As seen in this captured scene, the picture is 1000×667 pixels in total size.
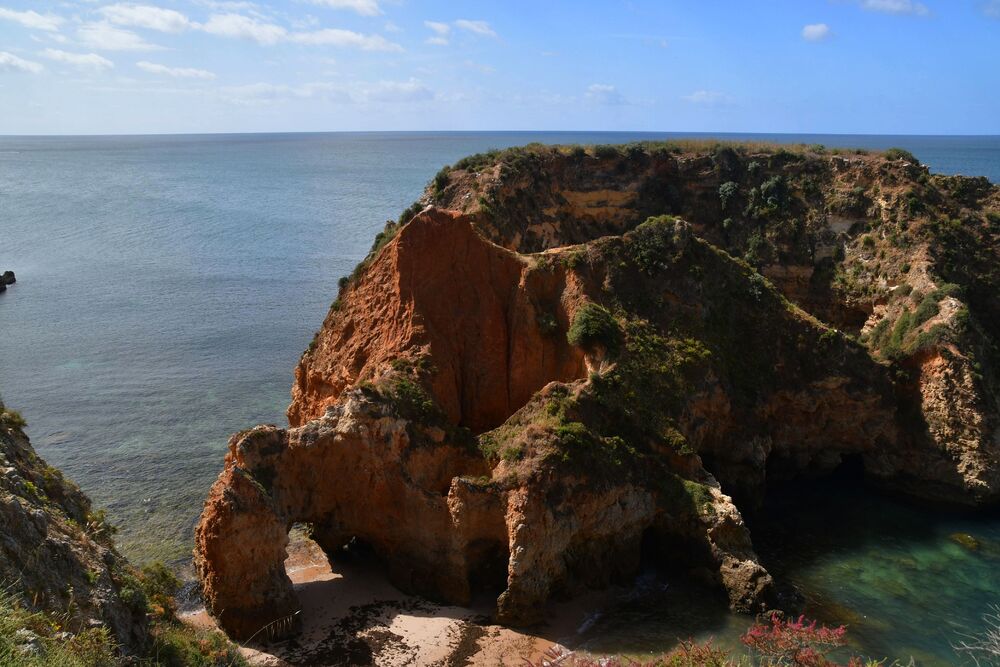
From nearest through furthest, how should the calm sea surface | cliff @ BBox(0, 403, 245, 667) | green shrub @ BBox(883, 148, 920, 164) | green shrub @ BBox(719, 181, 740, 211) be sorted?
cliff @ BBox(0, 403, 245, 667) < the calm sea surface < green shrub @ BBox(883, 148, 920, 164) < green shrub @ BBox(719, 181, 740, 211)

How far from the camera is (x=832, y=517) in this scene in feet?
107

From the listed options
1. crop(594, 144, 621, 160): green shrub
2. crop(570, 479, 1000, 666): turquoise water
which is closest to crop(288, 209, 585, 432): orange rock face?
crop(570, 479, 1000, 666): turquoise water

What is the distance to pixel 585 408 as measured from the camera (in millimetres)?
27672

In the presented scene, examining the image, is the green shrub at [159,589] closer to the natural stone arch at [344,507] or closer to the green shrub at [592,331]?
the natural stone arch at [344,507]

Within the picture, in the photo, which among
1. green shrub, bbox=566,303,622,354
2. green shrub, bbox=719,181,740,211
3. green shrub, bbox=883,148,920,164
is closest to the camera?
green shrub, bbox=566,303,622,354

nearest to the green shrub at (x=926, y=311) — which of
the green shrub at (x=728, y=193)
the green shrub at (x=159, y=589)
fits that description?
the green shrub at (x=728, y=193)

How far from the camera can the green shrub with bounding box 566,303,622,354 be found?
98.3 ft

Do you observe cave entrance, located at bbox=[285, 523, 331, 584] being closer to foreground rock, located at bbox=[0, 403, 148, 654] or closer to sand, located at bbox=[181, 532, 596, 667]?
sand, located at bbox=[181, 532, 596, 667]

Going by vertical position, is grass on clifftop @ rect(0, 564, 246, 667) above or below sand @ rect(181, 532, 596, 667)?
above

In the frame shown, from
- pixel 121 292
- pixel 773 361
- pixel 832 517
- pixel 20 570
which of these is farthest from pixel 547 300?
pixel 121 292

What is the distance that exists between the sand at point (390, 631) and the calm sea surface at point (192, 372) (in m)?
2.88

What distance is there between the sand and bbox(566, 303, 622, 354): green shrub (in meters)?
9.11

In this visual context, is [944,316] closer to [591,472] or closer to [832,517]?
[832,517]

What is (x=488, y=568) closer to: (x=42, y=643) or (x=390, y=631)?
(x=390, y=631)
